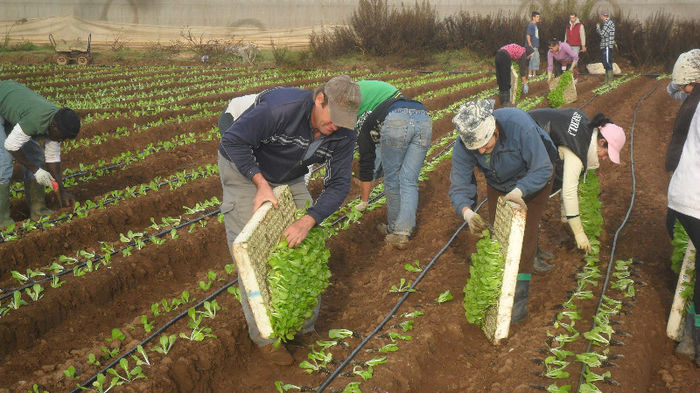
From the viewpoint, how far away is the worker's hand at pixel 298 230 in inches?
134

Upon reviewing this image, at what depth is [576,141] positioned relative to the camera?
436cm

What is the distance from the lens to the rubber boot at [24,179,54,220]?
20.9 feet

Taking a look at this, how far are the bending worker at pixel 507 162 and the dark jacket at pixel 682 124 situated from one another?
1078mm

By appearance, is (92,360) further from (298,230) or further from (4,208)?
(4,208)

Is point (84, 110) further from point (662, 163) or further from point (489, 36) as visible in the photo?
point (489, 36)

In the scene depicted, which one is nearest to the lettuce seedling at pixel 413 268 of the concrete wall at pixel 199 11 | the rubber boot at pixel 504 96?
the rubber boot at pixel 504 96

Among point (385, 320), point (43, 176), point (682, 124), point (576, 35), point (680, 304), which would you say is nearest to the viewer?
point (680, 304)

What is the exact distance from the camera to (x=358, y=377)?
3518 mm

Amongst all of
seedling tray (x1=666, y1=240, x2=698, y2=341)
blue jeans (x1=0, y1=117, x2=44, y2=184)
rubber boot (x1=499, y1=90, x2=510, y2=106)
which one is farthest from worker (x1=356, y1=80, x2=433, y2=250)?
rubber boot (x1=499, y1=90, x2=510, y2=106)

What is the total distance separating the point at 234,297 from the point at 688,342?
10.7 ft

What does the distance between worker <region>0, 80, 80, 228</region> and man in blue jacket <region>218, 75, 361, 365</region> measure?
2935 mm

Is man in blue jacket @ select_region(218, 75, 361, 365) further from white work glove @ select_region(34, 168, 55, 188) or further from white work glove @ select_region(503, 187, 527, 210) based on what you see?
white work glove @ select_region(34, 168, 55, 188)

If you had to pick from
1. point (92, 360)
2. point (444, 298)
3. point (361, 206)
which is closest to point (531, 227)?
point (444, 298)

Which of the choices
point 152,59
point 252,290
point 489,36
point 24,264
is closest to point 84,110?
point 24,264
